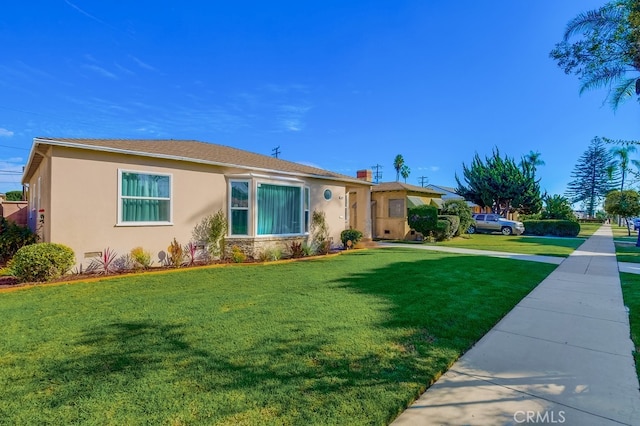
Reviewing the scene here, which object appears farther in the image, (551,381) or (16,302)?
(16,302)

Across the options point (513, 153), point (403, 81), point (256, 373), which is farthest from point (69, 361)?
point (513, 153)

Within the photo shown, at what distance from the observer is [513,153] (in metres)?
35.7

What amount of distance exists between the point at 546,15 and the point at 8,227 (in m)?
18.4

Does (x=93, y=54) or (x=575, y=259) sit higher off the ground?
(x=93, y=54)

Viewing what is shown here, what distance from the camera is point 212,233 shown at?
10922 millimetres

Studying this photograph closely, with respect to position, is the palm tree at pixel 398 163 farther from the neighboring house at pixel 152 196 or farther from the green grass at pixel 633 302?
the green grass at pixel 633 302

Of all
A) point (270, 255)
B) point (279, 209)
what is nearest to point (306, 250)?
point (270, 255)

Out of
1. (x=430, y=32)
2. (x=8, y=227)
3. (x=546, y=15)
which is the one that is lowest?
(x=8, y=227)

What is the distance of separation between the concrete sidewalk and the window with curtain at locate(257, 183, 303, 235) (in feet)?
27.9

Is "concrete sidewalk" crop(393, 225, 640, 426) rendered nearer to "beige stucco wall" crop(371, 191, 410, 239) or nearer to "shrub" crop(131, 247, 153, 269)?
"shrub" crop(131, 247, 153, 269)

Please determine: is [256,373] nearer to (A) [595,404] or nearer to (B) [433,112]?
(A) [595,404]

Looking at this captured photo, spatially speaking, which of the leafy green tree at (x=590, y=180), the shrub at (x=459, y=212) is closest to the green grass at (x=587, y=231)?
the shrub at (x=459, y=212)

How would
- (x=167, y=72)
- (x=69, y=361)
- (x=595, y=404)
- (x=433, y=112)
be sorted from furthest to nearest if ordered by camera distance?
(x=433, y=112)
(x=167, y=72)
(x=69, y=361)
(x=595, y=404)

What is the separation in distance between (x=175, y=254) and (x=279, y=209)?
4.17m
